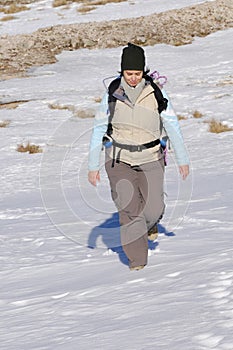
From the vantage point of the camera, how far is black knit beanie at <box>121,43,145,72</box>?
5.15 metres

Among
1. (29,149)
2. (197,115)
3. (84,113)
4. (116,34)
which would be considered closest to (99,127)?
(29,149)

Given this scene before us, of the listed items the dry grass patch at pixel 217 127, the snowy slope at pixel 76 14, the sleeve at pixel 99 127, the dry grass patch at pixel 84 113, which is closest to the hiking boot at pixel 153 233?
the sleeve at pixel 99 127

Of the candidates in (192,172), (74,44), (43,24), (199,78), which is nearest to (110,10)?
(43,24)

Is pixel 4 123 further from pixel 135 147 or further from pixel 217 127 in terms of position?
pixel 135 147

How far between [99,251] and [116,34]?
21116mm

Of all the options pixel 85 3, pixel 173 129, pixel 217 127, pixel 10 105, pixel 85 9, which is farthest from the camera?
pixel 85 3

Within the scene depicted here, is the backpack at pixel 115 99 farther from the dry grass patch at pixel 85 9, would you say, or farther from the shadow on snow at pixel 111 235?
the dry grass patch at pixel 85 9

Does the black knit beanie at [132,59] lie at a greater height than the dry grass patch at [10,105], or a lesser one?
greater

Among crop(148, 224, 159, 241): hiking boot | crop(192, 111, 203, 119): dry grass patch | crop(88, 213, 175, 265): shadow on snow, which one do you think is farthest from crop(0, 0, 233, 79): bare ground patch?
crop(148, 224, 159, 241): hiking boot

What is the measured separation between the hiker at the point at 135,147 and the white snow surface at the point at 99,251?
41cm

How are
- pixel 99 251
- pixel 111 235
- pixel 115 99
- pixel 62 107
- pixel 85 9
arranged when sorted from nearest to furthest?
pixel 115 99 < pixel 99 251 < pixel 111 235 < pixel 62 107 < pixel 85 9

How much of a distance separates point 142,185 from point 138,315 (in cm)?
152

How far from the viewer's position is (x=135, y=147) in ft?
17.9

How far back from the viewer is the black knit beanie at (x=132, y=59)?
5152 millimetres
